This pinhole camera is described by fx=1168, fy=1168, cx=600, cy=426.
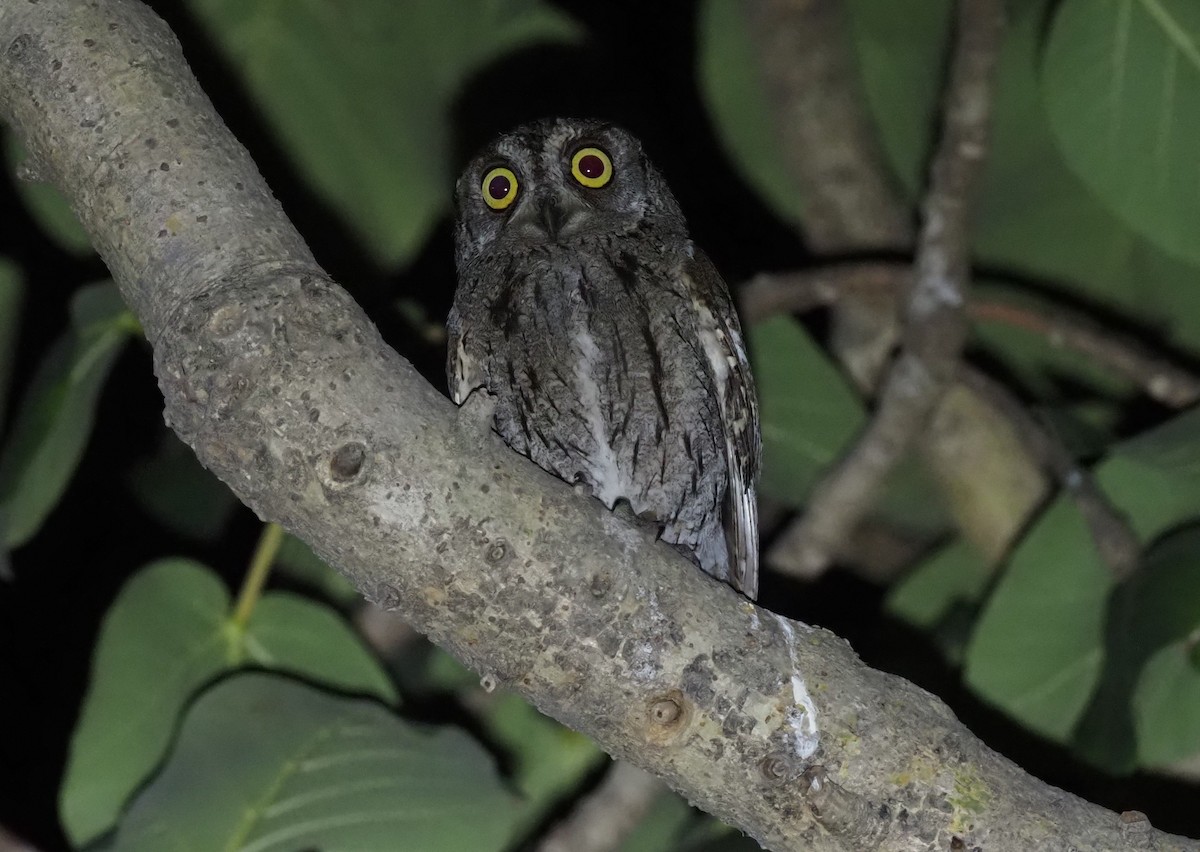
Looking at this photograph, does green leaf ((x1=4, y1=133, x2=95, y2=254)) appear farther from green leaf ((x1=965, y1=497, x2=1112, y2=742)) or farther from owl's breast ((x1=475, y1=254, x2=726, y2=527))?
green leaf ((x1=965, y1=497, x2=1112, y2=742))

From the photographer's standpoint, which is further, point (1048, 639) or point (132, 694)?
point (1048, 639)

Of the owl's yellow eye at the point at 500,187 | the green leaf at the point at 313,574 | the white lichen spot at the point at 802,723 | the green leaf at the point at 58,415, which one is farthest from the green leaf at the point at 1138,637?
the green leaf at the point at 58,415

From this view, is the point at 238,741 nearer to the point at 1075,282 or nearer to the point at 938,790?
the point at 938,790

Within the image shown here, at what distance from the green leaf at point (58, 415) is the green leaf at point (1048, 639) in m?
1.51

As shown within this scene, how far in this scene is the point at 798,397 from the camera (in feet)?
7.91

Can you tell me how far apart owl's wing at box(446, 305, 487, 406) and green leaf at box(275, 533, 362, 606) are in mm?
544

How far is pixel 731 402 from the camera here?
78.2 inches

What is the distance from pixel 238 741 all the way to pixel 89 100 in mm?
876

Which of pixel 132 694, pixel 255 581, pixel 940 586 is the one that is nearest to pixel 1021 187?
pixel 940 586

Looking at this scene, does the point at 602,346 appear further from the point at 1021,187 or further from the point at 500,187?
the point at 1021,187

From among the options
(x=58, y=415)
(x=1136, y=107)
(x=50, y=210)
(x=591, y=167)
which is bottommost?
(x=58, y=415)

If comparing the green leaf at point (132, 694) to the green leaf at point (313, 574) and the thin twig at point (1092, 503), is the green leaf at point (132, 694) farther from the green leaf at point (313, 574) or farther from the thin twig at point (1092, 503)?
the thin twig at point (1092, 503)

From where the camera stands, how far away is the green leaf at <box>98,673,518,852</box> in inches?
60.8

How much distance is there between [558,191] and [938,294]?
0.78 m
